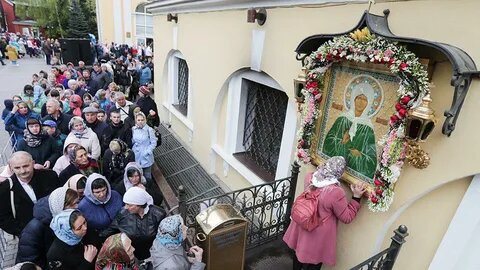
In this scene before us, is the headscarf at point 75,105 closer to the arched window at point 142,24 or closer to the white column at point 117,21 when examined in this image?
the arched window at point 142,24

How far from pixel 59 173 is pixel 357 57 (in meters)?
3.85

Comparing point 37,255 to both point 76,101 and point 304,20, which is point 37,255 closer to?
point 304,20

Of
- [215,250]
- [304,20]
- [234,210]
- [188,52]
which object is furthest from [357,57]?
[188,52]

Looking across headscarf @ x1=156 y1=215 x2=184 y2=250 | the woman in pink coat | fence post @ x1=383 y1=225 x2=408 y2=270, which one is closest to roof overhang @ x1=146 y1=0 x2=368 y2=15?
the woman in pink coat

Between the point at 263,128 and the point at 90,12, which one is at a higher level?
the point at 90,12

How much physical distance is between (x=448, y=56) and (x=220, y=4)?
3.92m

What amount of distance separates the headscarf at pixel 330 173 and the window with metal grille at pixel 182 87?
5.84 meters

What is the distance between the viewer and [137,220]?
2.86 meters

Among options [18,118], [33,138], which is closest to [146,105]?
[18,118]

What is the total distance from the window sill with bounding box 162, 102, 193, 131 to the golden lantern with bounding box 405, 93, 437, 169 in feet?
17.7

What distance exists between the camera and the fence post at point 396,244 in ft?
7.54

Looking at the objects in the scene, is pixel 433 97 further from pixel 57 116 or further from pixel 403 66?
pixel 57 116

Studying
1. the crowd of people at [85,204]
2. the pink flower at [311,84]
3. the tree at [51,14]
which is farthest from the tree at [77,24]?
the pink flower at [311,84]

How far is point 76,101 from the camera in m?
5.92
